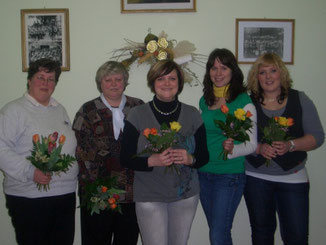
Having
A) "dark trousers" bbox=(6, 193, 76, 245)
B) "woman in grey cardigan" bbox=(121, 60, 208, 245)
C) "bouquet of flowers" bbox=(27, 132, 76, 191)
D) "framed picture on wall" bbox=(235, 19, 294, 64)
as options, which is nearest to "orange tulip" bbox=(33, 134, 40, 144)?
"bouquet of flowers" bbox=(27, 132, 76, 191)

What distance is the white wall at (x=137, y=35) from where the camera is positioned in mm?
2465

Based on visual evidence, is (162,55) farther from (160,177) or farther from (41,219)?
(41,219)

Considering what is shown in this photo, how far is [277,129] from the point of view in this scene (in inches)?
67.1

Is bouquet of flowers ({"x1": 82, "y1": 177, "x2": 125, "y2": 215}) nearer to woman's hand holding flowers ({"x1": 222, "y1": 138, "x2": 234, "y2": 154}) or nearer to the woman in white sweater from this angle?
the woman in white sweater

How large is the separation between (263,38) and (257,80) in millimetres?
754

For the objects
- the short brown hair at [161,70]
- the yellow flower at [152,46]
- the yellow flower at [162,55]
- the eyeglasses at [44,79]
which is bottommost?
the eyeglasses at [44,79]

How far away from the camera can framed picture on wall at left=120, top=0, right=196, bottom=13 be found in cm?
245

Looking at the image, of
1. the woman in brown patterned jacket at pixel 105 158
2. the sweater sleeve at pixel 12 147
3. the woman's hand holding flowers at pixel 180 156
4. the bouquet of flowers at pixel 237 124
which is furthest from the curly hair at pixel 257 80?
the sweater sleeve at pixel 12 147

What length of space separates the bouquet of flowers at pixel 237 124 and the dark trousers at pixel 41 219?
3.75 ft

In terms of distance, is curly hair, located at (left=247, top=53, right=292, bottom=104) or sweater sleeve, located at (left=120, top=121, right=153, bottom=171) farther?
curly hair, located at (left=247, top=53, right=292, bottom=104)

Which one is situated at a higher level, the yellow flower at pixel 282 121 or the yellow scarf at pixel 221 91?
the yellow scarf at pixel 221 91

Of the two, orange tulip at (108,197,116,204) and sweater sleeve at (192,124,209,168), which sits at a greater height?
sweater sleeve at (192,124,209,168)

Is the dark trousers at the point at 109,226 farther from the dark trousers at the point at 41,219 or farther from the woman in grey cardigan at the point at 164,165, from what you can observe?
the woman in grey cardigan at the point at 164,165

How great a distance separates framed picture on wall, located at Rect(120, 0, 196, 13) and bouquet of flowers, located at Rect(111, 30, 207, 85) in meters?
0.22
